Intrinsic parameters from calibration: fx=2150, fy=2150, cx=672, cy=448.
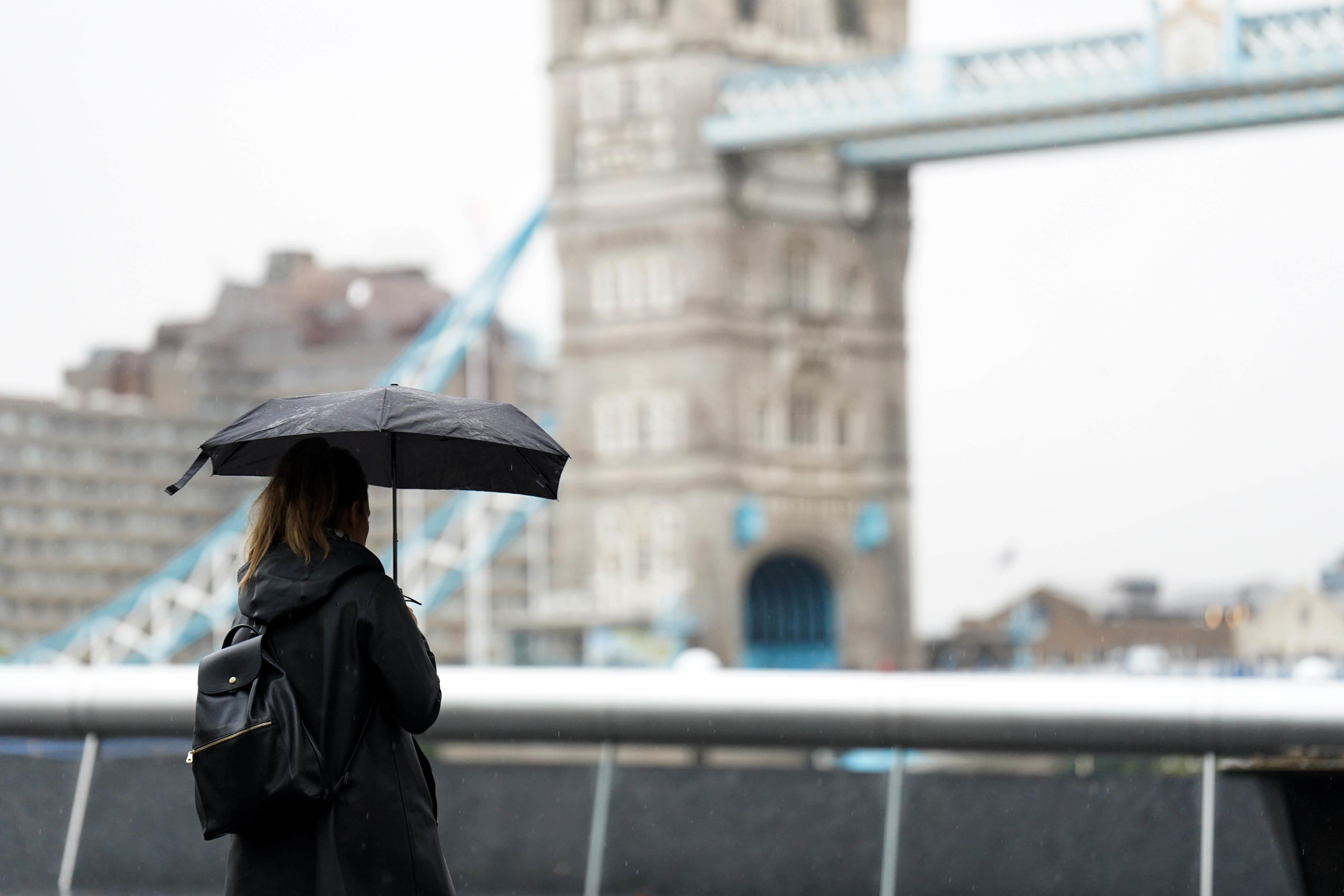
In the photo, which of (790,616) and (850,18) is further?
(850,18)

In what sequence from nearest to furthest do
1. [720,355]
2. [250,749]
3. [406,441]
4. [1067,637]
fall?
1. [250,749]
2. [406,441]
3. [1067,637]
4. [720,355]

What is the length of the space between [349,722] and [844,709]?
53.2 inches

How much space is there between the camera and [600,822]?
3461 millimetres

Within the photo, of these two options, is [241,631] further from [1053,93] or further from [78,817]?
[1053,93]

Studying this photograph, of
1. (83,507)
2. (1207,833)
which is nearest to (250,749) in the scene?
(1207,833)

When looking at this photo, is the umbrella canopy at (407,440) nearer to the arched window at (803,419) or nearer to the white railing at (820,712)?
the white railing at (820,712)

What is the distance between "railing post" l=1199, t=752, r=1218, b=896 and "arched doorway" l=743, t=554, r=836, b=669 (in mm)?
39734

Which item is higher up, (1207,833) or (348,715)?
(348,715)

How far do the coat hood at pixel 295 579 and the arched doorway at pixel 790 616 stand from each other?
40928 mm

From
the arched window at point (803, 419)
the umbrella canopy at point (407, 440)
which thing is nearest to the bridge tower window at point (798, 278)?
the arched window at point (803, 419)

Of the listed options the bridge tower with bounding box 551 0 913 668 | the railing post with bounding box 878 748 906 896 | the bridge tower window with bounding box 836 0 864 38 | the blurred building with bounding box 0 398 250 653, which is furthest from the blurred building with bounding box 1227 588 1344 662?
the railing post with bounding box 878 748 906 896

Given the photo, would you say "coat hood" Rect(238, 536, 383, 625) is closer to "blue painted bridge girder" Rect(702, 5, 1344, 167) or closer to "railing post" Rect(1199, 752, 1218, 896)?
"railing post" Rect(1199, 752, 1218, 896)

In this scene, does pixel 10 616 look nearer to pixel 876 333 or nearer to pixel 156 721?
pixel 876 333

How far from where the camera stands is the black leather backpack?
2016mm
